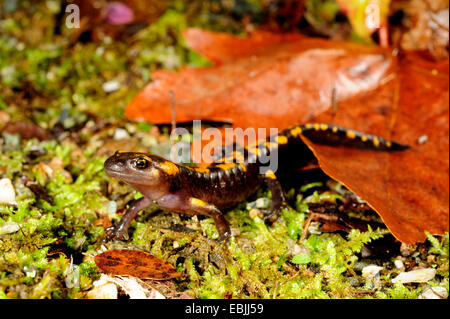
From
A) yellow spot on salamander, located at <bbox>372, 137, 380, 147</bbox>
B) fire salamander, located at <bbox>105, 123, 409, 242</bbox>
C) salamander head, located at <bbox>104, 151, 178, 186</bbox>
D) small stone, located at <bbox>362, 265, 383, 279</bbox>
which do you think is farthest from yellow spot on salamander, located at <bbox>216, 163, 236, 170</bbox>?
small stone, located at <bbox>362, 265, 383, 279</bbox>

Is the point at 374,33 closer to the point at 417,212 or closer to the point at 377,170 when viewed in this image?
the point at 377,170

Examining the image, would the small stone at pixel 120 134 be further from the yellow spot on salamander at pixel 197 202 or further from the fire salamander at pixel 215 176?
the yellow spot on salamander at pixel 197 202

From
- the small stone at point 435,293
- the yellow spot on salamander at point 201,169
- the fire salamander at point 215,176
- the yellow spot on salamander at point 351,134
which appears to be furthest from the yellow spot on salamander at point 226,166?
the small stone at point 435,293

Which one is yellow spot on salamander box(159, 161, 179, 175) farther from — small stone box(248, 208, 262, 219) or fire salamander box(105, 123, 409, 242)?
small stone box(248, 208, 262, 219)

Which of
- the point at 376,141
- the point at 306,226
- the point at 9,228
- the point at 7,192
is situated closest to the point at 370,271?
the point at 306,226

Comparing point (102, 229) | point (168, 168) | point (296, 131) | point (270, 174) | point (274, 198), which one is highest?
point (296, 131)

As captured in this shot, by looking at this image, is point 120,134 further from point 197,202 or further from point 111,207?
point 197,202

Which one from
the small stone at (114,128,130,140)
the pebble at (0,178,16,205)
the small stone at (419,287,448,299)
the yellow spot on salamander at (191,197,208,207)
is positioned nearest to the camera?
the small stone at (419,287,448,299)
